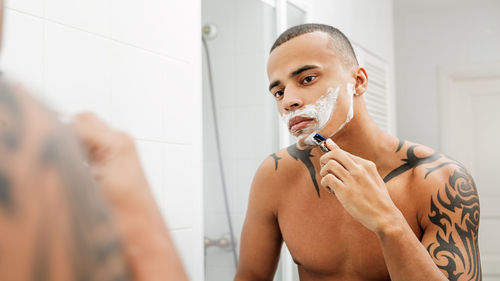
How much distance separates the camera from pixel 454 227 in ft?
2.84

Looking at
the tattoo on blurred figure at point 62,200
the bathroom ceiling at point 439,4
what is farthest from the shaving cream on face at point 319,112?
the bathroom ceiling at point 439,4

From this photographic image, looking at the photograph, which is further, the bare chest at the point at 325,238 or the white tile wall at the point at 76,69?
the bare chest at the point at 325,238

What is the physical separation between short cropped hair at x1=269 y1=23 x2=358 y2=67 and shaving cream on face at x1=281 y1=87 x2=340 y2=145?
8 centimetres

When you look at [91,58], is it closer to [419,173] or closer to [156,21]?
[156,21]

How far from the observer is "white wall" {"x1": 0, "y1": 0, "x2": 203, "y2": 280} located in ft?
2.02

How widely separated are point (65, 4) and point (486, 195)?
3.02 metres

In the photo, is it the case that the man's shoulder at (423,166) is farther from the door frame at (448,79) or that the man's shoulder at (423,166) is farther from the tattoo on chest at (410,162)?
the door frame at (448,79)

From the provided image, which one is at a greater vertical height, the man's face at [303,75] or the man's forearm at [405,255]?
the man's face at [303,75]

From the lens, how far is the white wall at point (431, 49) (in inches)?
118

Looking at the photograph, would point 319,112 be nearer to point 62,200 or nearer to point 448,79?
point 62,200

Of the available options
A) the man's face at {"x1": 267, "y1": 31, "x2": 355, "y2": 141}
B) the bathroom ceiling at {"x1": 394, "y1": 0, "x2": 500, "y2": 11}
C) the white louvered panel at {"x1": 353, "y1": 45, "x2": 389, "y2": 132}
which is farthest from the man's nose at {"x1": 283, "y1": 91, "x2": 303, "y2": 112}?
the bathroom ceiling at {"x1": 394, "y1": 0, "x2": 500, "y2": 11}

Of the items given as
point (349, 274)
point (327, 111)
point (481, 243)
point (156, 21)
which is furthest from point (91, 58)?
point (481, 243)

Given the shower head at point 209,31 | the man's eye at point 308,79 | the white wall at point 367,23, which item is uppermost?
the white wall at point 367,23

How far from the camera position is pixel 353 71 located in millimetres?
938
